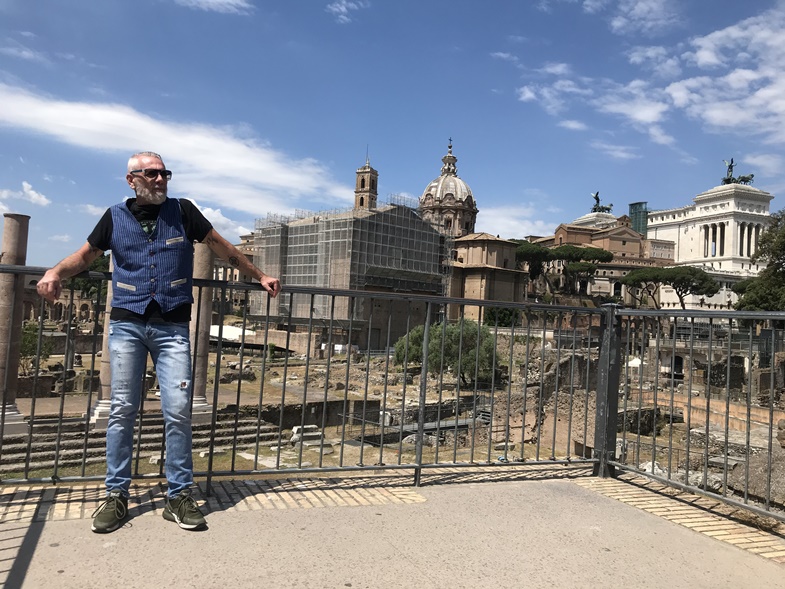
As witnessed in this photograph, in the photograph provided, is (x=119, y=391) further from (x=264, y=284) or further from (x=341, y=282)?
(x=341, y=282)

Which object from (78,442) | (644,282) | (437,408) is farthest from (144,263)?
(644,282)

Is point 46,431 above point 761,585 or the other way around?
the other way around

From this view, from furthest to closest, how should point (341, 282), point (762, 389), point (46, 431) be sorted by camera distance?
point (341, 282) → point (762, 389) → point (46, 431)

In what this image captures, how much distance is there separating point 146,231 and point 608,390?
3499 mm

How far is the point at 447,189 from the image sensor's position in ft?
269

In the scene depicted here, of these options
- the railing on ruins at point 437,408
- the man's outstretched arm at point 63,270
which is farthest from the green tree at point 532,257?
the man's outstretched arm at point 63,270

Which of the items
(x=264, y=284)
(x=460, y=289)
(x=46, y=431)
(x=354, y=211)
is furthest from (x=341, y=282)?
(x=264, y=284)

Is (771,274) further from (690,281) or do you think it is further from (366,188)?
(366,188)

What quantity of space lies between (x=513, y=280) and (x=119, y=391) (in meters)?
63.3

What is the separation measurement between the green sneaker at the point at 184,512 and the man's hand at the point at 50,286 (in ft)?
3.69

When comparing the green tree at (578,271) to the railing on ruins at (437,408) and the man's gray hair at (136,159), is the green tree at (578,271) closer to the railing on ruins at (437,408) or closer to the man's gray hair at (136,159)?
the railing on ruins at (437,408)

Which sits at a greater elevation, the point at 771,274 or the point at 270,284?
the point at 771,274

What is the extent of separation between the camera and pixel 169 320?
3086mm

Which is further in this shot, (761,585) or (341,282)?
(341,282)
